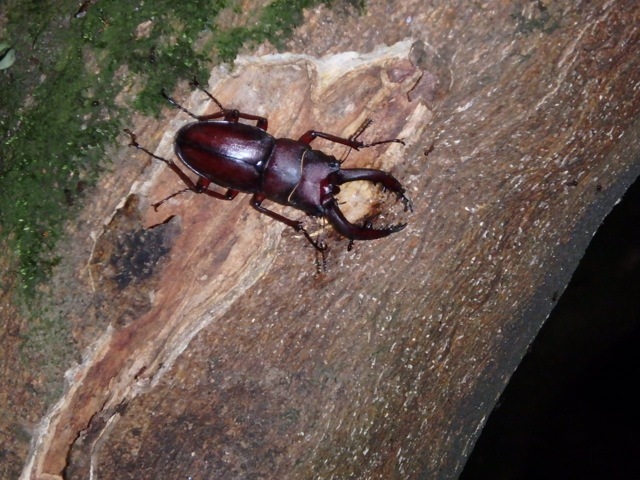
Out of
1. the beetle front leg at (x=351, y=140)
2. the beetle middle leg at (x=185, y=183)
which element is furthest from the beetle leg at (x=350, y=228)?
the beetle middle leg at (x=185, y=183)

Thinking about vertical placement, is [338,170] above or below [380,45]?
below

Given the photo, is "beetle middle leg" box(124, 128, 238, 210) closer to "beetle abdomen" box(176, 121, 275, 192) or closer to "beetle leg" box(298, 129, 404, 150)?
"beetle abdomen" box(176, 121, 275, 192)

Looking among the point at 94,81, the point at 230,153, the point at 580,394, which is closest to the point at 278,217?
the point at 230,153

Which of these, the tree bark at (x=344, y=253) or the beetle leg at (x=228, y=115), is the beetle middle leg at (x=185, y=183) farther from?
the beetle leg at (x=228, y=115)

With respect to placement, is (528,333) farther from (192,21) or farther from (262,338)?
(192,21)

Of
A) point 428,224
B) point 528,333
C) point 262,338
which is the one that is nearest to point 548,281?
point 528,333

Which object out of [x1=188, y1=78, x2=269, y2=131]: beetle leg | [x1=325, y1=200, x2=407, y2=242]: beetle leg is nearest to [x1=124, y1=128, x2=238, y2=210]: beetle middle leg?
[x1=188, y1=78, x2=269, y2=131]: beetle leg

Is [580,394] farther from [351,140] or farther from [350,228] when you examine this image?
[351,140]
